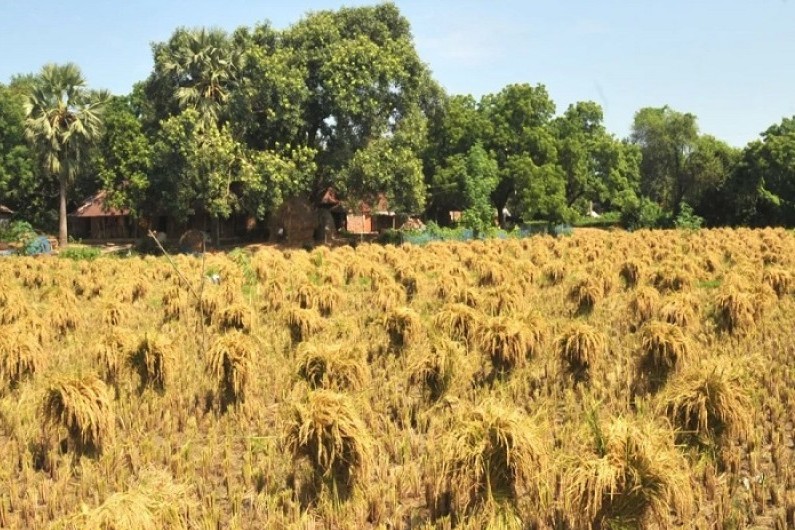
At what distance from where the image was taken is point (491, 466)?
15.6 feet

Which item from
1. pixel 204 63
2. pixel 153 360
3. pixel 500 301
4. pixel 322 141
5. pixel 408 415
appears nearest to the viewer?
pixel 408 415

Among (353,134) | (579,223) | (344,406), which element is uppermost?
(353,134)

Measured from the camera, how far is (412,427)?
6574mm

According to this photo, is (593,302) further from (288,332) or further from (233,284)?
(233,284)

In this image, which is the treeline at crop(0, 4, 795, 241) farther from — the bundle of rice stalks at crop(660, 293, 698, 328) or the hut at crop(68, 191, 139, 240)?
the bundle of rice stalks at crop(660, 293, 698, 328)

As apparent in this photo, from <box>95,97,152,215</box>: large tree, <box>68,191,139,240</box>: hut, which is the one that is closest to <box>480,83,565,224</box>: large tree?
<box>95,97,152,215</box>: large tree

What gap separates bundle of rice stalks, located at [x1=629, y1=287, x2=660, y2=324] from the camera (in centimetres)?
1041

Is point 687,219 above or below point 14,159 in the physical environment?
below

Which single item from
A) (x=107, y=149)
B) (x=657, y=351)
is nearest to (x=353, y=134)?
(x=107, y=149)

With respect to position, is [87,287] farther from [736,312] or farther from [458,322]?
[736,312]

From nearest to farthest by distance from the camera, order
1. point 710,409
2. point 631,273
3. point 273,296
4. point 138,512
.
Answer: point 138,512, point 710,409, point 273,296, point 631,273

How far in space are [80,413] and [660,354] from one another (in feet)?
20.6

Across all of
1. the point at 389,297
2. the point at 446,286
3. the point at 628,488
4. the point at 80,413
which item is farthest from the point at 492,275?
the point at 628,488

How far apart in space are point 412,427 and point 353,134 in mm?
27141
